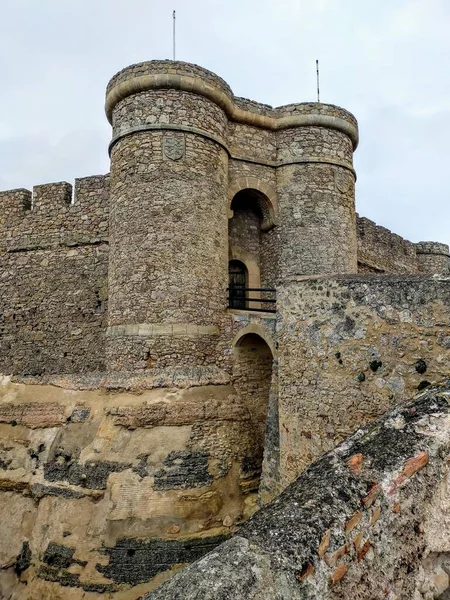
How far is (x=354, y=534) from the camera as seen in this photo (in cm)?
188

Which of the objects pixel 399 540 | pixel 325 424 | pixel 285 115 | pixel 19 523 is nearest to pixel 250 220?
pixel 285 115

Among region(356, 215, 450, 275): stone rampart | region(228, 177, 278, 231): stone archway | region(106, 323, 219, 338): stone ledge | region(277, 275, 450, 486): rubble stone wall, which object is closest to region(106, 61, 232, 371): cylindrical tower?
region(106, 323, 219, 338): stone ledge

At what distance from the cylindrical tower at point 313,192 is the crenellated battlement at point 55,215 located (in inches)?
169

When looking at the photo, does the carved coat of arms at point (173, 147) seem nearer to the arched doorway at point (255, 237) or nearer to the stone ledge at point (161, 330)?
the arched doorway at point (255, 237)

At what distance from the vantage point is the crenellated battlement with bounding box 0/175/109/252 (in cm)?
1045

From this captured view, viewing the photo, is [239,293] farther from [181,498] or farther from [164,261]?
[181,498]

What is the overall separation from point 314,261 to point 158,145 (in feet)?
14.4

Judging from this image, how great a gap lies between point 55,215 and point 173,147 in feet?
12.4

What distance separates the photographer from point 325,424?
4.56 m

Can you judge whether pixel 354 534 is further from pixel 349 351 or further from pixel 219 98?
pixel 219 98

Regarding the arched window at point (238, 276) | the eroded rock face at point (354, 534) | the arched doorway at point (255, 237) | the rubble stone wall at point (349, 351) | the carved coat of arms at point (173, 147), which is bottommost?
the eroded rock face at point (354, 534)

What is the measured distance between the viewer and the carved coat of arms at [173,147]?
28.9 feet

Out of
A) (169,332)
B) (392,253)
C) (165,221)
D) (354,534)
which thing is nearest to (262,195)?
(165,221)

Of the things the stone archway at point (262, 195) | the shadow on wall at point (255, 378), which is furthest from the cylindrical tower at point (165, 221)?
the stone archway at point (262, 195)
